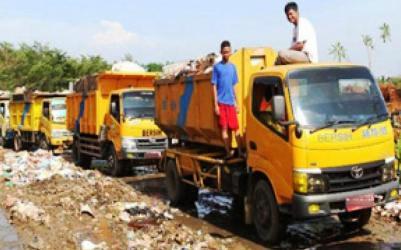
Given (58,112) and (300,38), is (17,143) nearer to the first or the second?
(58,112)

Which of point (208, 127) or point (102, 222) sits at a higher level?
point (208, 127)

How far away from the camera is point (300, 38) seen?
7820 millimetres

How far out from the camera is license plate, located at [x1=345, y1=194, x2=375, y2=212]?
21.8 feet

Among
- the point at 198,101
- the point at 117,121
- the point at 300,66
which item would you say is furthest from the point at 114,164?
the point at 300,66

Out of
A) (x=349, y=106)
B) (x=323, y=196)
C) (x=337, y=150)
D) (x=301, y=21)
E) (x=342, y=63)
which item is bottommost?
(x=323, y=196)

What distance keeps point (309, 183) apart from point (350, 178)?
0.54 metres

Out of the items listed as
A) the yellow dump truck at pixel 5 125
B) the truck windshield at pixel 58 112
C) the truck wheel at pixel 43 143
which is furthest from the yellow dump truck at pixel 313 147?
the yellow dump truck at pixel 5 125

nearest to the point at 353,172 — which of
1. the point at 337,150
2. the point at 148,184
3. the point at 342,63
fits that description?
the point at 337,150

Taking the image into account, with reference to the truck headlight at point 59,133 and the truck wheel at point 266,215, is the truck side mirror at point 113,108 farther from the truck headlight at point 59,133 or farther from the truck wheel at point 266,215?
the truck wheel at point 266,215

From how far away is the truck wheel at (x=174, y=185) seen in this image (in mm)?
10523

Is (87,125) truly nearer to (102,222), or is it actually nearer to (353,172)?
(102,222)

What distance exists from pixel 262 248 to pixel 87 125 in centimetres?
1083

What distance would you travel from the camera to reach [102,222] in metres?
9.16

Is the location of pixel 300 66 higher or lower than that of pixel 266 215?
higher
